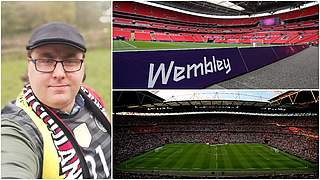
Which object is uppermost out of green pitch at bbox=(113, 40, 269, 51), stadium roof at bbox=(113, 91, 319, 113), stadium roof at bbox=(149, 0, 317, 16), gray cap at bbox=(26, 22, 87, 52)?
stadium roof at bbox=(149, 0, 317, 16)

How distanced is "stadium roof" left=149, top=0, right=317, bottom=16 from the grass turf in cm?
129

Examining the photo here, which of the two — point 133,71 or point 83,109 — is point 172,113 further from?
point 83,109

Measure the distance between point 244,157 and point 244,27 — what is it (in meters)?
1.26

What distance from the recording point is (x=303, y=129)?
4.83 m

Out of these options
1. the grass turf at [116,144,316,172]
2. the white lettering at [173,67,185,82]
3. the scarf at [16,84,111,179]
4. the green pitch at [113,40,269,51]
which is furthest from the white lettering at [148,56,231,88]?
the scarf at [16,84,111,179]

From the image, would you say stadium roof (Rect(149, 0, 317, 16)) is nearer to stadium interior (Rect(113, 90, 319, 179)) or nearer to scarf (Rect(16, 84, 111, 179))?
stadium interior (Rect(113, 90, 319, 179))

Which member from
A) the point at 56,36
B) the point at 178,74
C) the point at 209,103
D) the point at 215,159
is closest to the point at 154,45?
the point at 178,74

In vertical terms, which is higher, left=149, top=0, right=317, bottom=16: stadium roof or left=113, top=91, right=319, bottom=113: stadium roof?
left=149, top=0, right=317, bottom=16: stadium roof

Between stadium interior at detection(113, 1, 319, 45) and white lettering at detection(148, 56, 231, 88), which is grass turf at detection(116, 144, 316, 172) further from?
stadium interior at detection(113, 1, 319, 45)

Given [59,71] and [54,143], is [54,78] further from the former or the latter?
[54,143]

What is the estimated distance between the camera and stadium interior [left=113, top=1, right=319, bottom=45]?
15.5ft

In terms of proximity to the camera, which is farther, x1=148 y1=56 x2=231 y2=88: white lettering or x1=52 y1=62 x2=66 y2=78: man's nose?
x1=148 y1=56 x2=231 y2=88: white lettering

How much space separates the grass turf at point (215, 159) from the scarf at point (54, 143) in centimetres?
44

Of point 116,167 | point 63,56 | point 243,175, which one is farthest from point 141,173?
point 63,56
